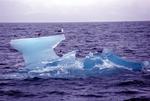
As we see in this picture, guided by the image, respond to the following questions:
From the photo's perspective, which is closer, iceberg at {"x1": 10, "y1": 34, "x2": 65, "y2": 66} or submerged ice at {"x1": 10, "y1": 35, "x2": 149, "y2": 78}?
submerged ice at {"x1": 10, "y1": 35, "x2": 149, "y2": 78}

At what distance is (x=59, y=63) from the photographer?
773 inches

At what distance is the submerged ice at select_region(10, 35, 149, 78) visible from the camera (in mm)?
18578

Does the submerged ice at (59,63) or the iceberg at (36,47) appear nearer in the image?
the submerged ice at (59,63)

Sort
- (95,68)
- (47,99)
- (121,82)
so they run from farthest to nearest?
(95,68) → (121,82) → (47,99)

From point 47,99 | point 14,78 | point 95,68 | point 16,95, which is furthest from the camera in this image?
point 95,68

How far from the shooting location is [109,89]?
1520 cm

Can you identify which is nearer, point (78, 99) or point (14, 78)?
point (78, 99)

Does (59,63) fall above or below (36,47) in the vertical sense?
below

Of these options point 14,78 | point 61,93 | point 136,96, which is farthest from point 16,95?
point 136,96

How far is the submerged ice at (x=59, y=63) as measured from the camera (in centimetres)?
1858

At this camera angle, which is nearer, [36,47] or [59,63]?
[59,63]

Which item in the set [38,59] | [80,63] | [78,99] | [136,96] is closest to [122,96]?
[136,96]

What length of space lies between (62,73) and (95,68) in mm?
1941

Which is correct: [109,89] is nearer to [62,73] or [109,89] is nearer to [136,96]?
[136,96]
